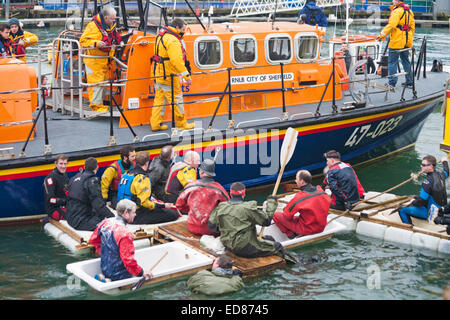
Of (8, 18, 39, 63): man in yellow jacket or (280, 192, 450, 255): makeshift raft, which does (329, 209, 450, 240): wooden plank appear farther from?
(8, 18, 39, 63): man in yellow jacket

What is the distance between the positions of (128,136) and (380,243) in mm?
3950

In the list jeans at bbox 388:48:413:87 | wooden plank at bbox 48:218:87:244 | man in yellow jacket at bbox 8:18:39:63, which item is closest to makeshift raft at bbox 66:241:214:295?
wooden plank at bbox 48:218:87:244

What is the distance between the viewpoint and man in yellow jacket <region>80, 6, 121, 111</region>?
990 centimetres

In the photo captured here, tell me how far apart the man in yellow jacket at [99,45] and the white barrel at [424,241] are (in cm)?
517

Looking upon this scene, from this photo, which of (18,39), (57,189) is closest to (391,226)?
(57,189)

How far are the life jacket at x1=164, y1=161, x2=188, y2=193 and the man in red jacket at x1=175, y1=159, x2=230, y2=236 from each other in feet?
2.58

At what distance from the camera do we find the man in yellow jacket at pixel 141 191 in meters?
8.19

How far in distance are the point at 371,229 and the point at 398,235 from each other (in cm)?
41

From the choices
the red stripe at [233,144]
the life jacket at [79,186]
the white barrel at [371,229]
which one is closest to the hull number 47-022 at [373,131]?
the red stripe at [233,144]

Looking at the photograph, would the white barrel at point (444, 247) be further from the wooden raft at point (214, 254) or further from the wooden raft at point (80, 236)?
the wooden raft at point (80, 236)

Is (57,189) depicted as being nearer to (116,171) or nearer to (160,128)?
(116,171)

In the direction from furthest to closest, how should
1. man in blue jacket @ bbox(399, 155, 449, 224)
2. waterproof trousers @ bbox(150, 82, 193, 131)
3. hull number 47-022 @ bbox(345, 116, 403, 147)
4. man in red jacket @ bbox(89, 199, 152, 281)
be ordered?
hull number 47-022 @ bbox(345, 116, 403, 147)
waterproof trousers @ bbox(150, 82, 193, 131)
man in blue jacket @ bbox(399, 155, 449, 224)
man in red jacket @ bbox(89, 199, 152, 281)

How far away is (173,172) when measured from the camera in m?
8.91
